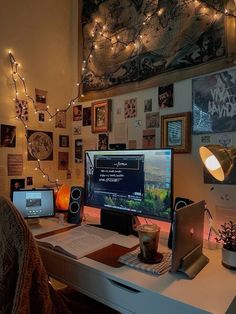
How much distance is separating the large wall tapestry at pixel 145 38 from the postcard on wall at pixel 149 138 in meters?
0.34

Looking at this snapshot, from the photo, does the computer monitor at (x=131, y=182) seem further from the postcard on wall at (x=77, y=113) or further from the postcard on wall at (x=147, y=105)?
the postcard on wall at (x=77, y=113)

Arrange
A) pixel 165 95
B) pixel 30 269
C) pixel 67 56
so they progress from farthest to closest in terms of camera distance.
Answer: pixel 67 56, pixel 165 95, pixel 30 269

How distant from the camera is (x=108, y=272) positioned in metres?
0.95

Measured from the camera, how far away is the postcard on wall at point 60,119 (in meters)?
1.98

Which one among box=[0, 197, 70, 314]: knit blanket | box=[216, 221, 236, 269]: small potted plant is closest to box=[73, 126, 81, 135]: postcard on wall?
box=[0, 197, 70, 314]: knit blanket

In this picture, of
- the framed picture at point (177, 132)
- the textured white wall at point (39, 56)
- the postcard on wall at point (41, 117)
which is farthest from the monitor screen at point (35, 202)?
the framed picture at point (177, 132)

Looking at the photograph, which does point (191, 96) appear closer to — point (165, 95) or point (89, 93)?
point (165, 95)

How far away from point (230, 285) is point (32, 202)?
1163mm

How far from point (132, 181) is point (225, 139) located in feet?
1.76

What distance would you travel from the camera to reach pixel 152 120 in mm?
1580

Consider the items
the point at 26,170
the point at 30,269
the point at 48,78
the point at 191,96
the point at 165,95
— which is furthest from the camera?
the point at 48,78

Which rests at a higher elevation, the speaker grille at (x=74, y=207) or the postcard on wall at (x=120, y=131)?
the postcard on wall at (x=120, y=131)


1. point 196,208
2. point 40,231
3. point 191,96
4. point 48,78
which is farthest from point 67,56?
point 196,208

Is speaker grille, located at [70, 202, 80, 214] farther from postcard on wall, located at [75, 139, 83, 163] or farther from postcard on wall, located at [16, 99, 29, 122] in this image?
postcard on wall, located at [16, 99, 29, 122]
